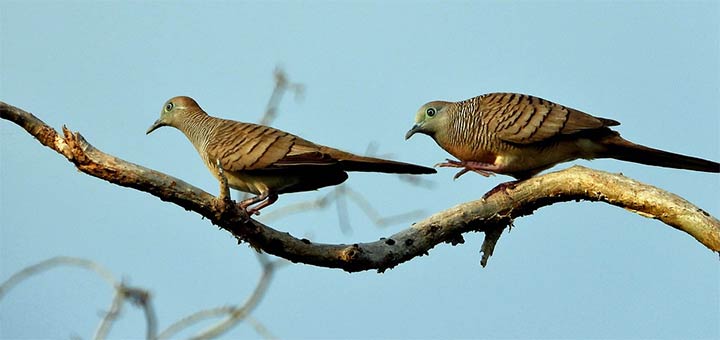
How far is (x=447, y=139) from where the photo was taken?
653 centimetres

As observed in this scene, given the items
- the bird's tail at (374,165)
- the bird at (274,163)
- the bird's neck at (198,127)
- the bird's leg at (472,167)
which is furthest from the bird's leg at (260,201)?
the bird's leg at (472,167)

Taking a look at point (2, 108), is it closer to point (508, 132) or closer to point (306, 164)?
point (306, 164)

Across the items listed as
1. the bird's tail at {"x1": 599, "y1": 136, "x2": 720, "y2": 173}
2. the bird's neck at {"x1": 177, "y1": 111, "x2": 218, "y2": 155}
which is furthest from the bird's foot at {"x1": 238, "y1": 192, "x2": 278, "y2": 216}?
the bird's tail at {"x1": 599, "y1": 136, "x2": 720, "y2": 173}

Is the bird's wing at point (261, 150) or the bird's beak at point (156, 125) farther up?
the bird's beak at point (156, 125)

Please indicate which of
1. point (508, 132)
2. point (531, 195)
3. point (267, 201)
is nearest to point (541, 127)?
point (508, 132)

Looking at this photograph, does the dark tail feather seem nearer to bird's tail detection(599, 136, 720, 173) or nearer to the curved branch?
the curved branch

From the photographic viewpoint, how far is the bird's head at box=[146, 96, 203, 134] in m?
6.75

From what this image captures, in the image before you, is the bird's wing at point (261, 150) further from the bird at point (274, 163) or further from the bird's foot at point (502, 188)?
the bird's foot at point (502, 188)

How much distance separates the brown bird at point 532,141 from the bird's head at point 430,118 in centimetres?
14

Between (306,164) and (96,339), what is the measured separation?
1.78 metres

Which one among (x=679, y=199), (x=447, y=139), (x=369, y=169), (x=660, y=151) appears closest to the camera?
(x=679, y=199)

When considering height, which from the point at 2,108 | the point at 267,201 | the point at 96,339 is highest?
the point at 267,201

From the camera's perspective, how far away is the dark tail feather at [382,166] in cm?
535

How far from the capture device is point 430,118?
21.9 ft
